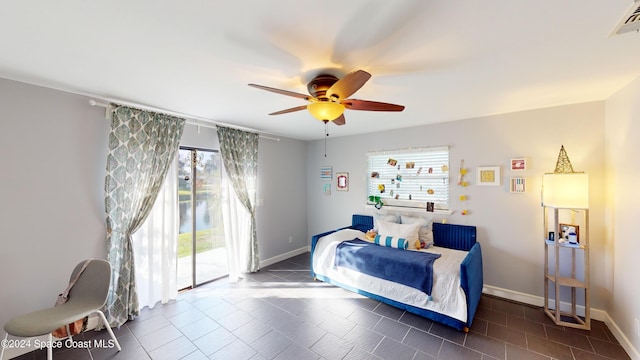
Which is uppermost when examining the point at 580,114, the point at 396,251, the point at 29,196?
the point at 580,114

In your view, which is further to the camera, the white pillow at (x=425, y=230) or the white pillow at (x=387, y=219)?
the white pillow at (x=387, y=219)

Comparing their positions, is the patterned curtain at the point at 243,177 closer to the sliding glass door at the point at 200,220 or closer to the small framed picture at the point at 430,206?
the sliding glass door at the point at 200,220

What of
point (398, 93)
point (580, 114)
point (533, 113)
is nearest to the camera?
point (398, 93)

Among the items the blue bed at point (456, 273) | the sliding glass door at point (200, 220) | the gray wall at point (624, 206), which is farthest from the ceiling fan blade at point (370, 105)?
the sliding glass door at point (200, 220)

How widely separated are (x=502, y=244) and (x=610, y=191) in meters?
1.12

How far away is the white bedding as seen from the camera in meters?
2.43

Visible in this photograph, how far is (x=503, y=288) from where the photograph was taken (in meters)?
3.09

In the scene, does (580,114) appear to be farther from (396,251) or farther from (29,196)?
(29,196)

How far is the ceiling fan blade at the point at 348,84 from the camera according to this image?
1.47 m

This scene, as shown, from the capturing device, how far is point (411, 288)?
8.87 ft

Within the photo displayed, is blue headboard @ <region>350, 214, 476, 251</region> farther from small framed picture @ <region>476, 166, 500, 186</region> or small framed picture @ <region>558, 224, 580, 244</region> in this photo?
small framed picture @ <region>558, 224, 580, 244</region>

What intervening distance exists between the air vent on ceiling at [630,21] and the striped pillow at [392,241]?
2524 mm

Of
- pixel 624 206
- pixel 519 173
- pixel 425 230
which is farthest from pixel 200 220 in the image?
pixel 624 206

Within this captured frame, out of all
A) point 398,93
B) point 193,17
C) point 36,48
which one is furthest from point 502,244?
point 36,48
